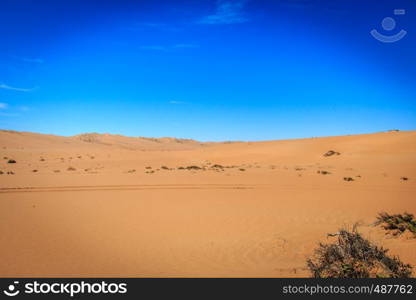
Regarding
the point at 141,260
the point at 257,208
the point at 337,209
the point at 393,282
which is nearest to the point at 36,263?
the point at 141,260

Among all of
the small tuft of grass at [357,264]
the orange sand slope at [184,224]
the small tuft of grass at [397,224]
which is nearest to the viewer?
the small tuft of grass at [357,264]

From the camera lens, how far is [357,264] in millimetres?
A: 4621

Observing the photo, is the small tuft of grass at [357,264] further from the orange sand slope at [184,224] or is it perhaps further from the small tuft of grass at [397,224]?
the small tuft of grass at [397,224]

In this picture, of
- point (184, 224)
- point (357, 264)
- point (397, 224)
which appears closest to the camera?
point (357, 264)

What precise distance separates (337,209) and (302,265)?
547cm

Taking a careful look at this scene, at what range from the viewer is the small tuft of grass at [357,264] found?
4.36 m

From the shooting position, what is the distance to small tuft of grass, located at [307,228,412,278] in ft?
14.3

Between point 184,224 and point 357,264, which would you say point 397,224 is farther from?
point 184,224

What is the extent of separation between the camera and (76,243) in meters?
6.55

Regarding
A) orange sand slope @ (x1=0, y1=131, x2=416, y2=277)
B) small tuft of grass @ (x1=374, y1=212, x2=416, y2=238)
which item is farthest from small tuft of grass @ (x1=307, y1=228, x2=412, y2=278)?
small tuft of grass @ (x1=374, y1=212, x2=416, y2=238)

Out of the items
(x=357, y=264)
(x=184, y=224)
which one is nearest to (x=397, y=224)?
(x=357, y=264)

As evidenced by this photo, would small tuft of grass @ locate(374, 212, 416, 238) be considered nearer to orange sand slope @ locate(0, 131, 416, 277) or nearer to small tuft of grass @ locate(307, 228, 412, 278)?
orange sand slope @ locate(0, 131, 416, 277)

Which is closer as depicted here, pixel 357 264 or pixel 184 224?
pixel 357 264

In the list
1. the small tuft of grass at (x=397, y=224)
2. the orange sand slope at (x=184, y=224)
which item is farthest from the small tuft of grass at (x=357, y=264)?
the small tuft of grass at (x=397, y=224)
